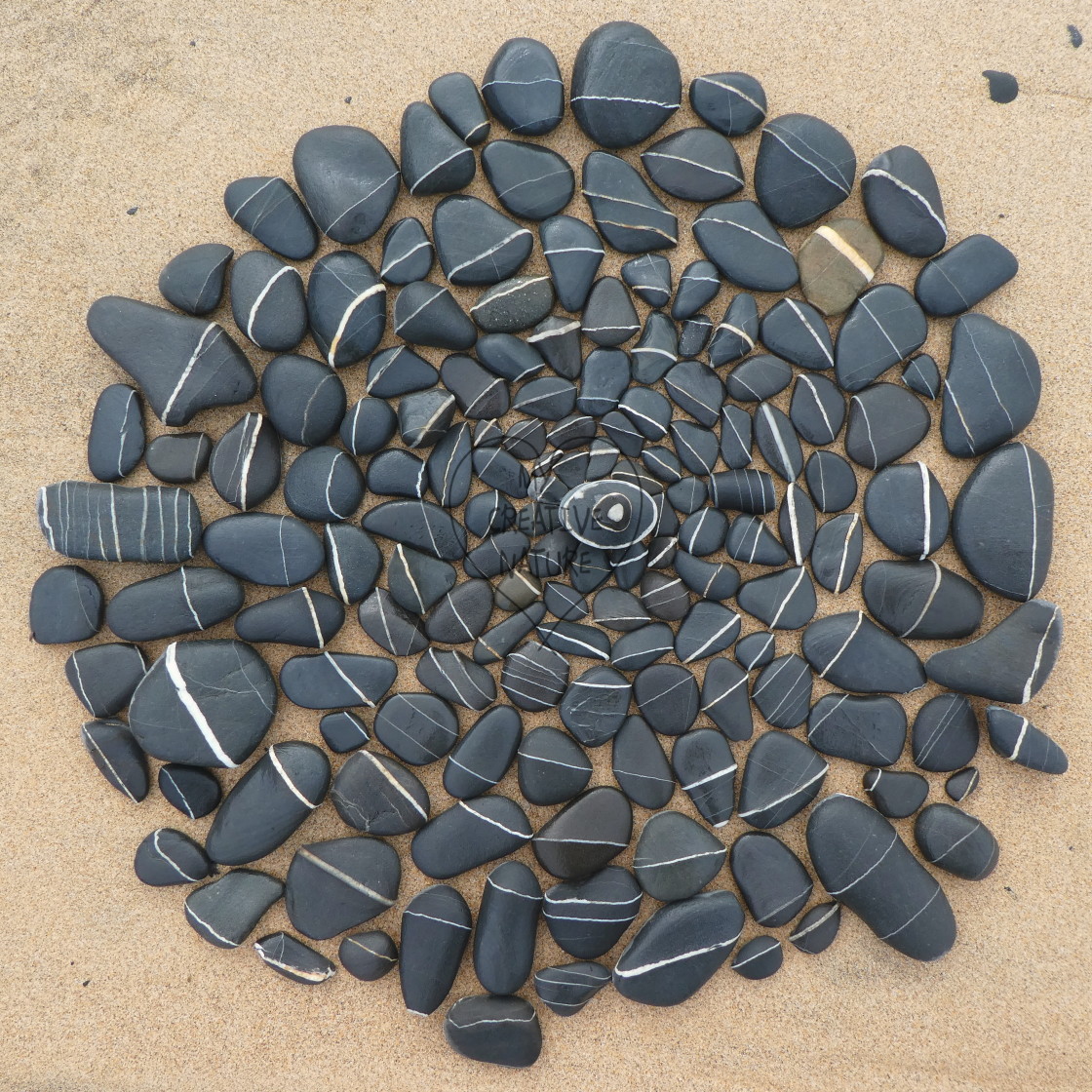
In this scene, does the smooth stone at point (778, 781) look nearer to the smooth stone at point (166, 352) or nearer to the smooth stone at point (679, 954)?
the smooth stone at point (679, 954)

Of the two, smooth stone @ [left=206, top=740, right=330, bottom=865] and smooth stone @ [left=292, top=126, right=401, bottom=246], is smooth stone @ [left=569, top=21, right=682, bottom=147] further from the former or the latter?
smooth stone @ [left=206, top=740, right=330, bottom=865]

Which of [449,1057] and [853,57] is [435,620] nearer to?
[449,1057]

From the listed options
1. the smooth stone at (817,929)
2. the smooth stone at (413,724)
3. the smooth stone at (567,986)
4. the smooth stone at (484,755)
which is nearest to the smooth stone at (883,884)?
the smooth stone at (817,929)

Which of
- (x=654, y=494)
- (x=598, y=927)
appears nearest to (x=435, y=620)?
(x=654, y=494)

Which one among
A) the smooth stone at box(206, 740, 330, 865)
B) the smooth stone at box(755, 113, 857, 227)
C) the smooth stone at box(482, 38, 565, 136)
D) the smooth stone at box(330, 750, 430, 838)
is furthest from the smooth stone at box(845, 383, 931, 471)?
the smooth stone at box(206, 740, 330, 865)

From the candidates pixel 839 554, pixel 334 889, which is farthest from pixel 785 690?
pixel 334 889

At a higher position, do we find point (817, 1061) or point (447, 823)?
point (447, 823)
